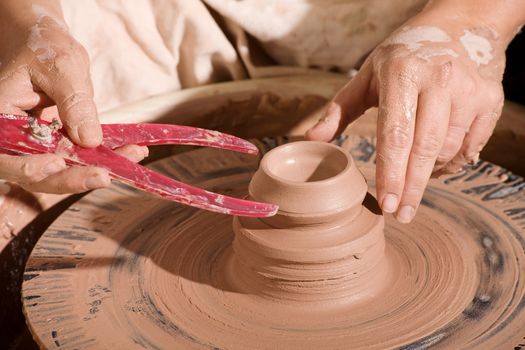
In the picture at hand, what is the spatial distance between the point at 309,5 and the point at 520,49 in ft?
2.57

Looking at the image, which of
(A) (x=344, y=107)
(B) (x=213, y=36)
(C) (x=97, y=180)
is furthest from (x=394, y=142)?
(B) (x=213, y=36)

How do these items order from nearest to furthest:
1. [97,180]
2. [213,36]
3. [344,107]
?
[97,180] < [344,107] < [213,36]

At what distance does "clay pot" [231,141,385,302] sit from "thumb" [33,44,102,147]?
34 centimetres

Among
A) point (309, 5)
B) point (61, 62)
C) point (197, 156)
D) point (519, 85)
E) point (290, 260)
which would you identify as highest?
point (61, 62)

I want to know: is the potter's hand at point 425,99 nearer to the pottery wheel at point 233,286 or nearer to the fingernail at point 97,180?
the pottery wheel at point 233,286

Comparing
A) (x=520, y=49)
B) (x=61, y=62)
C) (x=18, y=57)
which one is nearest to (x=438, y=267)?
(x=61, y=62)

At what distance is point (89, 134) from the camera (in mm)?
1191

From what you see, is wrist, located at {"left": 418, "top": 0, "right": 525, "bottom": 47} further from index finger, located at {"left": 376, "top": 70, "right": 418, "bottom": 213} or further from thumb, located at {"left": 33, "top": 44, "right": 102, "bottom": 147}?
thumb, located at {"left": 33, "top": 44, "right": 102, "bottom": 147}

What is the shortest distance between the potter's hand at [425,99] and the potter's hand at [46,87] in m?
0.49

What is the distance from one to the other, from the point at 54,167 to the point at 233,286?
0.42 m

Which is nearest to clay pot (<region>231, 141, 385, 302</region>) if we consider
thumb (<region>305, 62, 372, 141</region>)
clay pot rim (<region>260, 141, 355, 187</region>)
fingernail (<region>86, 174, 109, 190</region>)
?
clay pot rim (<region>260, 141, 355, 187</region>)

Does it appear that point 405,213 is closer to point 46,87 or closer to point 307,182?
point 307,182

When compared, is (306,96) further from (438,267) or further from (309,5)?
(438,267)

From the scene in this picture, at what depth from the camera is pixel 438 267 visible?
1335mm
